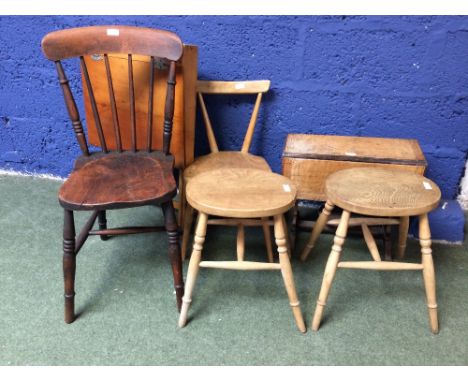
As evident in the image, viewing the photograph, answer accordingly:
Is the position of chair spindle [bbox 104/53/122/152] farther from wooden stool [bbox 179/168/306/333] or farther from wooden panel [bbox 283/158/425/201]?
wooden panel [bbox 283/158/425/201]

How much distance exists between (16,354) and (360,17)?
2.03 m

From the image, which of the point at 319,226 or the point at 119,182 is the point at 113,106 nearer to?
the point at 119,182

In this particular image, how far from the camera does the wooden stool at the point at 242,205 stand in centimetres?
155

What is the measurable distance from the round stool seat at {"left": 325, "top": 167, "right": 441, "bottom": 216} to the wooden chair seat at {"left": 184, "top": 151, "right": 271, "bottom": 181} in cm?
44

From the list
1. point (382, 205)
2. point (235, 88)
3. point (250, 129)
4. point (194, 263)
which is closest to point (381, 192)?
point (382, 205)

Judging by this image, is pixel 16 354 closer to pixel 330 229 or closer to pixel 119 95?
pixel 119 95

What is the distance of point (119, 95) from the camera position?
2.05 metres

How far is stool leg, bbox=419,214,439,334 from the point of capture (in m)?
1.62

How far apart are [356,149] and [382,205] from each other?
547 millimetres

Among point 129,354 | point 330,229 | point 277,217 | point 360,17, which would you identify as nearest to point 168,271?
point 129,354

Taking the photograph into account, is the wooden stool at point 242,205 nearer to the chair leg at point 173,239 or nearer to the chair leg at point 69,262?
the chair leg at point 173,239

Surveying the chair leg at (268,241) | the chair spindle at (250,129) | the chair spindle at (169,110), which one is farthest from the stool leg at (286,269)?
the chair spindle at (250,129)

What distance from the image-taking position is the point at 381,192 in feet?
5.40

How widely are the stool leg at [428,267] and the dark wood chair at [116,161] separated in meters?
0.90
